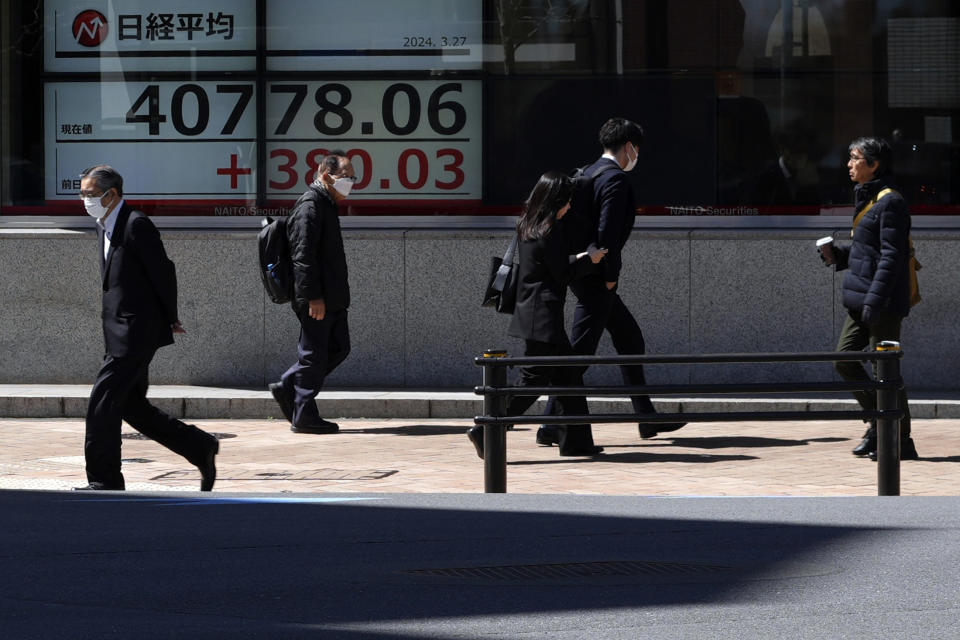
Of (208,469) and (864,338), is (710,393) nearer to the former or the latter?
(864,338)

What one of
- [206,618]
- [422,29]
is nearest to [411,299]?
[422,29]

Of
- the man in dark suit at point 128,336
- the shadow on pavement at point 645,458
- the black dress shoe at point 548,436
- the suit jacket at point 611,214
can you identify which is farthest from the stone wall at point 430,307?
the man in dark suit at point 128,336

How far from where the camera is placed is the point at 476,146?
13.8m

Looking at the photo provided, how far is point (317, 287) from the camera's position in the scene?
1102 centimetres

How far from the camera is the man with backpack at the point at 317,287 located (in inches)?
433

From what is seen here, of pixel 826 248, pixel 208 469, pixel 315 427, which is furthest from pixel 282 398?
pixel 826 248

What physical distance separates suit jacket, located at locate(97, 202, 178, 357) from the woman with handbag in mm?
2293

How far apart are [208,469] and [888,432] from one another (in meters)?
3.26

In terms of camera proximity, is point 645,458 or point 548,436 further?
point 548,436

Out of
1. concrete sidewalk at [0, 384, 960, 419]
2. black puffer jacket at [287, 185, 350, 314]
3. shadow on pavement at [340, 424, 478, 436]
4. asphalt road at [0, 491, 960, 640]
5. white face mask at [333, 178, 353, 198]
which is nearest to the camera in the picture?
asphalt road at [0, 491, 960, 640]

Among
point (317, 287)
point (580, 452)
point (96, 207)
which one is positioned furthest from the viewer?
point (317, 287)

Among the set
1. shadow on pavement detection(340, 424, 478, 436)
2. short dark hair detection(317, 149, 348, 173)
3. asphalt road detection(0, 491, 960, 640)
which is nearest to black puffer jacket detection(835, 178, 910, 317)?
asphalt road detection(0, 491, 960, 640)

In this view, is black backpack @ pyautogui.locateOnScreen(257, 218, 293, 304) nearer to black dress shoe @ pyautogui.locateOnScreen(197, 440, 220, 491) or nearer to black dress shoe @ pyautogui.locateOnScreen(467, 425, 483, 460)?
black dress shoe @ pyautogui.locateOnScreen(467, 425, 483, 460)

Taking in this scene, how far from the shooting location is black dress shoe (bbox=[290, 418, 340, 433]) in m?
11.3
